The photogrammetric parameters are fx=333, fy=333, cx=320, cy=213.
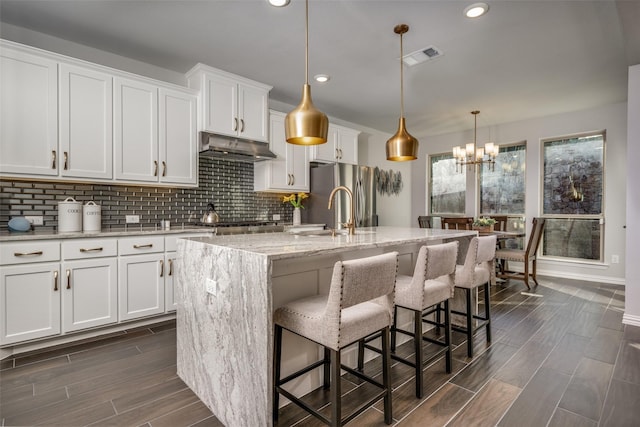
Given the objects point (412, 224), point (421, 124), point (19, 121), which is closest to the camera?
point (19, 121)

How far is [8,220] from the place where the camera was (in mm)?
2777

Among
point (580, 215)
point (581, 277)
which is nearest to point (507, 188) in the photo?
point (580, 215)

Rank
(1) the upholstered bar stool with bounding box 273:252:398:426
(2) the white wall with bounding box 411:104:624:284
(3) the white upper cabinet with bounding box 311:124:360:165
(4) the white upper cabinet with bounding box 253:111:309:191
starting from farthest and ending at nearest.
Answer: (3) the white upper cabinet with bounding box 311:124:360:165
(2) the white wall with bounding box 411:104:624:284
(4) the white upper cabinet with bounding box 253:111:309:191
(1) the upholstered bar stool with bounding box 273:252:398:426

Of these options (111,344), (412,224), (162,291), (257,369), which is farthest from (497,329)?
(412,224)

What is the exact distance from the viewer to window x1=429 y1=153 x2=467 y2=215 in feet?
21.1

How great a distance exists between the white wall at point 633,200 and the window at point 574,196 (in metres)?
2.08

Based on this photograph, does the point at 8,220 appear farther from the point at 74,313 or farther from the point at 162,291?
the point at 162,291

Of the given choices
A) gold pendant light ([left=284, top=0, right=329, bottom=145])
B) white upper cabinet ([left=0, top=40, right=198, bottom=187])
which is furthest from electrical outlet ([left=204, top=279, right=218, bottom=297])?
white upper cabinet ([left=0, top=40, right=198, bottom=187])

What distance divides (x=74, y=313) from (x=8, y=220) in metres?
0.98

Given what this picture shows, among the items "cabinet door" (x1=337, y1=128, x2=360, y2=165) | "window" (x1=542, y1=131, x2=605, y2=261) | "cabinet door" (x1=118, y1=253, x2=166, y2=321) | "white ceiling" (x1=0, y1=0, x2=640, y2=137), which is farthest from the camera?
"cabinet door" (x1=337, y1=128, x2=360, y2=165)

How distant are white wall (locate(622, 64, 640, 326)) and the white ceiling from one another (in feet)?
0.93

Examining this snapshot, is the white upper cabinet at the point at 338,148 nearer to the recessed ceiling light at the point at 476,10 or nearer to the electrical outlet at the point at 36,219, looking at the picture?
the recessed ceiling light at the point at 476,10

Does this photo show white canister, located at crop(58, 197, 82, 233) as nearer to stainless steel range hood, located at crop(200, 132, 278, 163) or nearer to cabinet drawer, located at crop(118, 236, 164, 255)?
cabinet drawer, located at crop(118, 236, 164, 255)

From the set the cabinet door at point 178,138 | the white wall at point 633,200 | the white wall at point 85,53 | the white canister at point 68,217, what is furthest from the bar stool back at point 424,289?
the white wall at point 85,53
